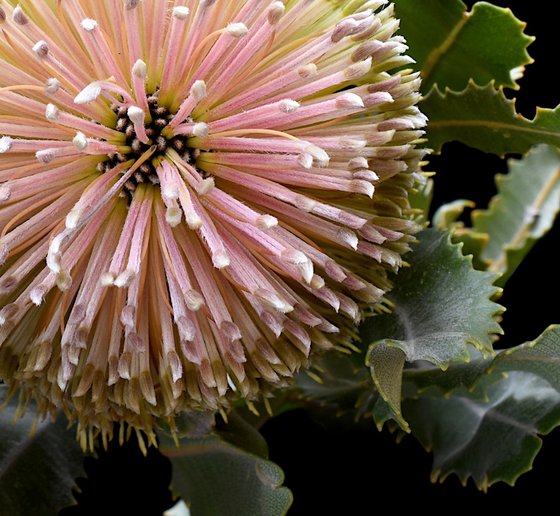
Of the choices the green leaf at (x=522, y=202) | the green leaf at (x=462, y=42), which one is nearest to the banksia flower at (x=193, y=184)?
the green leaf at (x=462, y=42)

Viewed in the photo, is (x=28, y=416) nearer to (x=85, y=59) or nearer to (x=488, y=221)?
(x=85, y=59)

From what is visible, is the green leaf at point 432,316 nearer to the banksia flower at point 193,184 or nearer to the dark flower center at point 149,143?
the banksia flower at point 193,184

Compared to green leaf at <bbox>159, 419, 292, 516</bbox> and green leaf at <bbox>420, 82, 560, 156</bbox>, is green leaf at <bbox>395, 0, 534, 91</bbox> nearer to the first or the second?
green leaf at <bbox>420, 82, 560, 156</bbox>

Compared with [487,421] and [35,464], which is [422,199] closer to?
[487,421]

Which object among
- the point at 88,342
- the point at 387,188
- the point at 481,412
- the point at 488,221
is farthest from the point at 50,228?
the point at 488,221

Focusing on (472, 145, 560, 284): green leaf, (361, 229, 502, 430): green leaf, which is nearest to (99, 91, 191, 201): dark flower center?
(361, 229, 502, 430): green leaf
